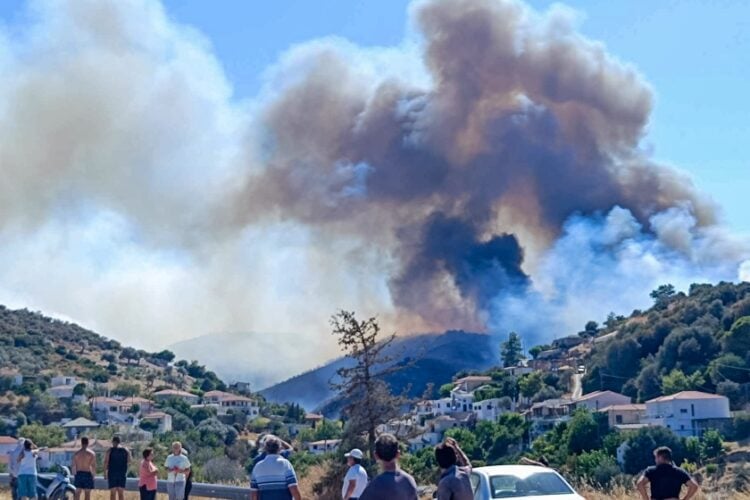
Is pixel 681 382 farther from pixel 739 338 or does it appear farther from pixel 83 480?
pixel 83 480

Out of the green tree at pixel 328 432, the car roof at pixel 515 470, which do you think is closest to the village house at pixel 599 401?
the green tree at pixel 328 432

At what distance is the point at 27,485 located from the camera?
14602 millimetres

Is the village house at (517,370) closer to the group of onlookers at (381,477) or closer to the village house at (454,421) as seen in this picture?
the village house at (454,421)

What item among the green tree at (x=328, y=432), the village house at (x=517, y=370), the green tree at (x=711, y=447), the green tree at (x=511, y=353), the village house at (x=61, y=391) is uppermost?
the green tree at (x=511, y=353)

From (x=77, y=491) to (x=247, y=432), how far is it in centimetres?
5752

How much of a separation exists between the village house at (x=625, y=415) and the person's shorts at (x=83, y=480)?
167ft

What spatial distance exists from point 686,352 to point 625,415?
12930 mm

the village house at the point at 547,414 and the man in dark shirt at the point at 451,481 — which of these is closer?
the man in dark shirt at the point at 451,481

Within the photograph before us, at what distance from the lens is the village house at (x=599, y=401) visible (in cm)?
7256

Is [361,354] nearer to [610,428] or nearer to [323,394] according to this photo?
[610,428]

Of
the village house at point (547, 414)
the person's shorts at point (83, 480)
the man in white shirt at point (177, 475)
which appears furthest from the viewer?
the village house at point (547, 414)

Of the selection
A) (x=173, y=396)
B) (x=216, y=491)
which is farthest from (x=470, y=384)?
(x=216, y=491)

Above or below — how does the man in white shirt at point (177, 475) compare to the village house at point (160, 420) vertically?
below

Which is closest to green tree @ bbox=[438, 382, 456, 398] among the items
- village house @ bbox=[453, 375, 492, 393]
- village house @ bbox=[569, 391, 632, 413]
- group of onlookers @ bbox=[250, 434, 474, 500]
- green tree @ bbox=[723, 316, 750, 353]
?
village house @ bbox=[453, 375, 492, 393]
